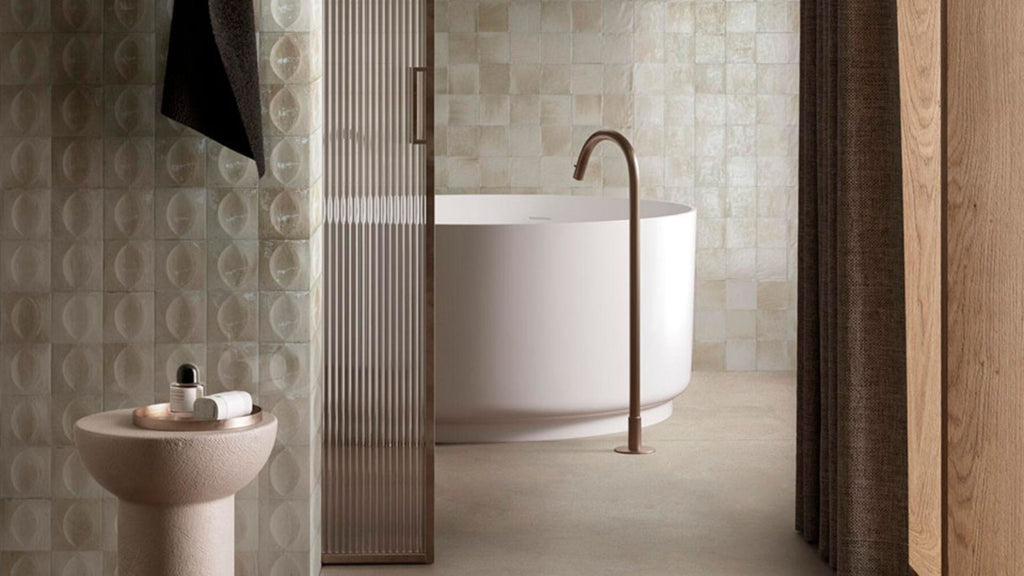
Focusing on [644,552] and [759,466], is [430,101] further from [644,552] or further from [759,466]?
[759,466]

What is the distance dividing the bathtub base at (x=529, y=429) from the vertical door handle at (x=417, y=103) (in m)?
1.52

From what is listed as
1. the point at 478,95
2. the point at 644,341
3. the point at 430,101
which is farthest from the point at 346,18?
the point at 478,95

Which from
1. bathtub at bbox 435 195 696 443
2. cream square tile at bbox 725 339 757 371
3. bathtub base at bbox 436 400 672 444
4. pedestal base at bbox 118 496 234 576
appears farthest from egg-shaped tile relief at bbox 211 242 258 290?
cream square tile at bbox 725 339 757 371

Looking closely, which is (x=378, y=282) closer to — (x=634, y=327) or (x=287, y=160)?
(x=287, y=160)

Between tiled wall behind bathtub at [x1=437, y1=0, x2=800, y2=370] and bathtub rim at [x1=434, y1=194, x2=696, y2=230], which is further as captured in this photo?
tiled wall behind bathtub at [x1=437, y1=0, x2=800, y2=370]

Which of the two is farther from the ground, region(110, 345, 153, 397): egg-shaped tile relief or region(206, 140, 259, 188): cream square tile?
region(206, 140, 259, 188): cream square tile

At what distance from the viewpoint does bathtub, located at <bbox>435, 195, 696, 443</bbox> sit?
14.8ft

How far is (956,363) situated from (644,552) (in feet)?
3.22

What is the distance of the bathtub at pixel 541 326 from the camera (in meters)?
4.50

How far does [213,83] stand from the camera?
2824mm

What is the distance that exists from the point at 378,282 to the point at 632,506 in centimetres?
108

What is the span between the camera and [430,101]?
334 cm

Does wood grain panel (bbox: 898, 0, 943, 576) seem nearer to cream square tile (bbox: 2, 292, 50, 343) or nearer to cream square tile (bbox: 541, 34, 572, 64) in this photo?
cream square tile (bbox: 541, 34, 572, 64)

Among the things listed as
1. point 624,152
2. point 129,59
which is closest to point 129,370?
point 129,59
